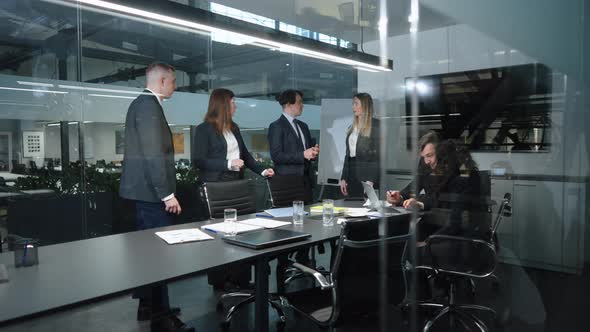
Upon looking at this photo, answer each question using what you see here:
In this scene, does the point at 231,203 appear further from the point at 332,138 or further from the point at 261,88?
the point at 261,88

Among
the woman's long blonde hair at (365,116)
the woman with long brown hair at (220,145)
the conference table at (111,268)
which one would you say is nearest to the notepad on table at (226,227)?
the conference table at (111,268)

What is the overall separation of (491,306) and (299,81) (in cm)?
308

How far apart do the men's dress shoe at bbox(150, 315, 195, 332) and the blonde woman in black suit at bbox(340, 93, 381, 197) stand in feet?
5.16

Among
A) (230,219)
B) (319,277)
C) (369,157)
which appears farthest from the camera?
(369,157)

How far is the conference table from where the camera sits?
4.04 ft

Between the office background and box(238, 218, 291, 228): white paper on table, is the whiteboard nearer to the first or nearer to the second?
the office background

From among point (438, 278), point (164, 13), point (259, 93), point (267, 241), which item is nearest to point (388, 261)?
point (267, 241)

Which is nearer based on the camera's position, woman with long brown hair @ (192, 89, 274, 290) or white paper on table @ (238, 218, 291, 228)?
white paper on table @ (238, 218, 291, 228)

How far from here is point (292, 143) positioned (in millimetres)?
3852

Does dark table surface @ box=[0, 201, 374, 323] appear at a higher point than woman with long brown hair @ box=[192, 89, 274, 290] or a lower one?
lower

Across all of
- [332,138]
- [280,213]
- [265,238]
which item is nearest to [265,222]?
[280,213]

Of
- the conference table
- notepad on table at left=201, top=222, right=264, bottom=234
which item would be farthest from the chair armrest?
notepad on table at left=201, top=222, right=264, bottom=234

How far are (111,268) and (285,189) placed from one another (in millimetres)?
1963

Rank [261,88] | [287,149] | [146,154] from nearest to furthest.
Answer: [146,154], [287,149], [261,88]
